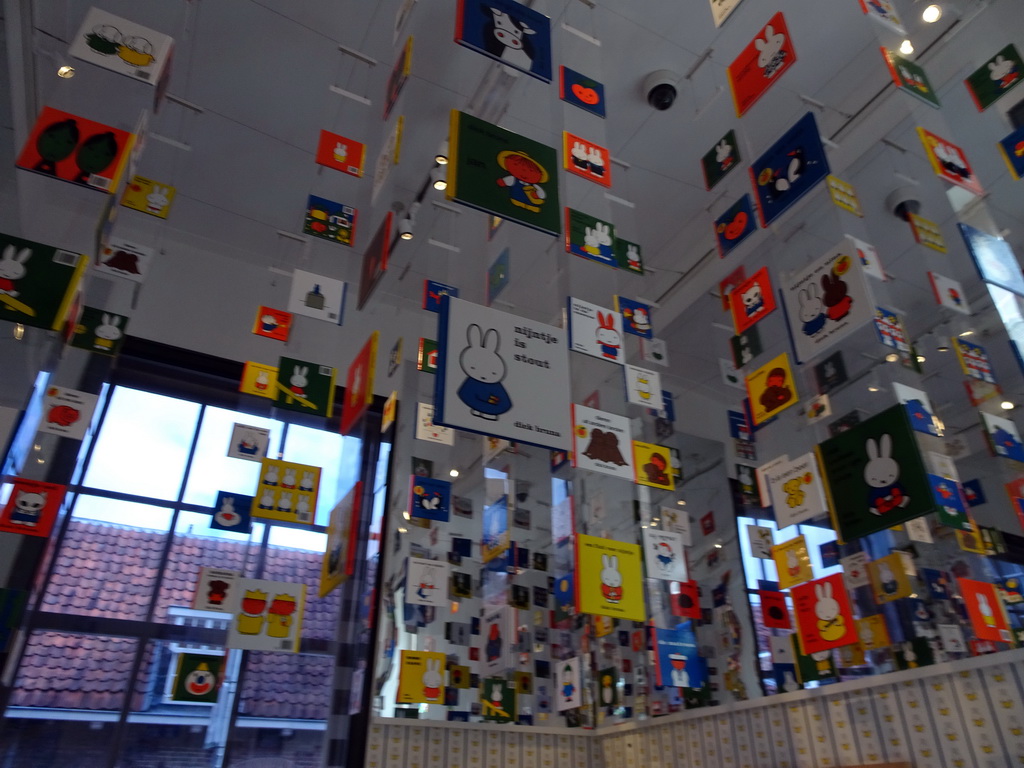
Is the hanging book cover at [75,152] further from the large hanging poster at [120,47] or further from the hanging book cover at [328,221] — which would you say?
the hanging book cover at [328,221]

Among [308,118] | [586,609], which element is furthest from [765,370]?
[308,118]

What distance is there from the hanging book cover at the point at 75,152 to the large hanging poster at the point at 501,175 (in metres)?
2.01

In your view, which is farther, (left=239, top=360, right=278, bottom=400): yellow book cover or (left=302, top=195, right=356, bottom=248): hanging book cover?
(left=239, top=360, right=278, bottom=400): yellow book cover

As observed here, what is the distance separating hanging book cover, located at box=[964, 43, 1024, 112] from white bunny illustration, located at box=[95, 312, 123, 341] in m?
6.00

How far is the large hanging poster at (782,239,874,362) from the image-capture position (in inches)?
161

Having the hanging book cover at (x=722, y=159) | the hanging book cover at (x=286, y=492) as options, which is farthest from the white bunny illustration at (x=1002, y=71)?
the hanging book cover at (x=286, y=492)

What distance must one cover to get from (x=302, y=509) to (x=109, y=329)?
2.00 metres

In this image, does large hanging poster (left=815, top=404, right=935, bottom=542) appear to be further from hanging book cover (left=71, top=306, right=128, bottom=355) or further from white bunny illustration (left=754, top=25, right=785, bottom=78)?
hanging book cover (left=71, top=306, right=128, bottom=355)

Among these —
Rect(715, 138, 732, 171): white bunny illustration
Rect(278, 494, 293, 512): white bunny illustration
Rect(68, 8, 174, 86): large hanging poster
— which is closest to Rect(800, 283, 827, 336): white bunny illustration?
Rect(715, 138, 732, 171): white bunny illustration

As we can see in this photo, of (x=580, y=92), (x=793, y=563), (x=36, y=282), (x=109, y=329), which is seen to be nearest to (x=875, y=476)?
(x=793, y=563)

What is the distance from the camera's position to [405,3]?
4582 mm

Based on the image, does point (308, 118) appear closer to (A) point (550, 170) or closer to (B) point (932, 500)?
(A) point (550, 170)

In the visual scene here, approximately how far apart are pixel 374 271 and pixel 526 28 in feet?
6.39

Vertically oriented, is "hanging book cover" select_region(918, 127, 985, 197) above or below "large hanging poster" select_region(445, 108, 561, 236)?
above
